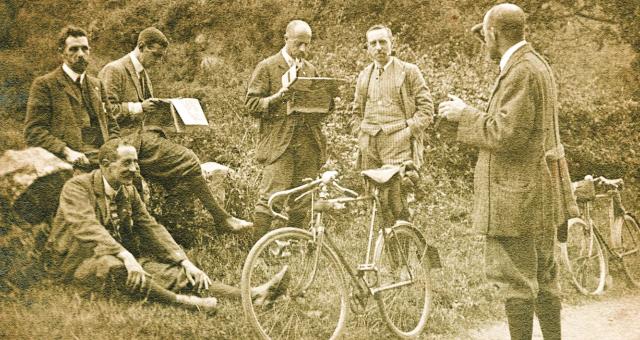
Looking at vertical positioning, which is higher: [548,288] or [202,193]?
[202,193]

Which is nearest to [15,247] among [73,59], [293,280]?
[73,59]

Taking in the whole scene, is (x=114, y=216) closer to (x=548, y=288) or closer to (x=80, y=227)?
(x=80, y=227)

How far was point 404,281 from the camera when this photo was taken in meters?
4.60

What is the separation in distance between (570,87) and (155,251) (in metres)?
3.91

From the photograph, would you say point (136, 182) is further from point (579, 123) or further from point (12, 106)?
point (579, 123)

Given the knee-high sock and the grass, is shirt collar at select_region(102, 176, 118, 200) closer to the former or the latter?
the grass

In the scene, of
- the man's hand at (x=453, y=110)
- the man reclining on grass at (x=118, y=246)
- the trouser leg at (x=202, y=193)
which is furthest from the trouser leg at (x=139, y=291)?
the man's hand at (x=453, y=110)

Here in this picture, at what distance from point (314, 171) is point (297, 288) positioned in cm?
139

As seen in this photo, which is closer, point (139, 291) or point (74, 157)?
point (139, 291)

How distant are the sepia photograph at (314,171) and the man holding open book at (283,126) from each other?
0.02 metres

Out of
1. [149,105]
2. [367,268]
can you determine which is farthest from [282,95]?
[367,268]

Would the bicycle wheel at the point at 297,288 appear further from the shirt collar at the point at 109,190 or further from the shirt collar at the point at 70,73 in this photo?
the shirt collar at the point at 70,73

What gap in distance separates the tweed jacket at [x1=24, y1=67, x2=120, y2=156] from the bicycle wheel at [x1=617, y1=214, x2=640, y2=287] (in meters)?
4.35

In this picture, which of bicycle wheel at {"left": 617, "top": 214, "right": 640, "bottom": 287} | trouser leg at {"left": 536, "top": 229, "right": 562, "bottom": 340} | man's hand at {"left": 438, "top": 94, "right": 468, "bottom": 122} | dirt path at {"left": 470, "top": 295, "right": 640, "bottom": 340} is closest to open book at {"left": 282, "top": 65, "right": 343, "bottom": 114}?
man's hand at {"left": 438, "top": 94, "right": 468, "bottom": 122}
